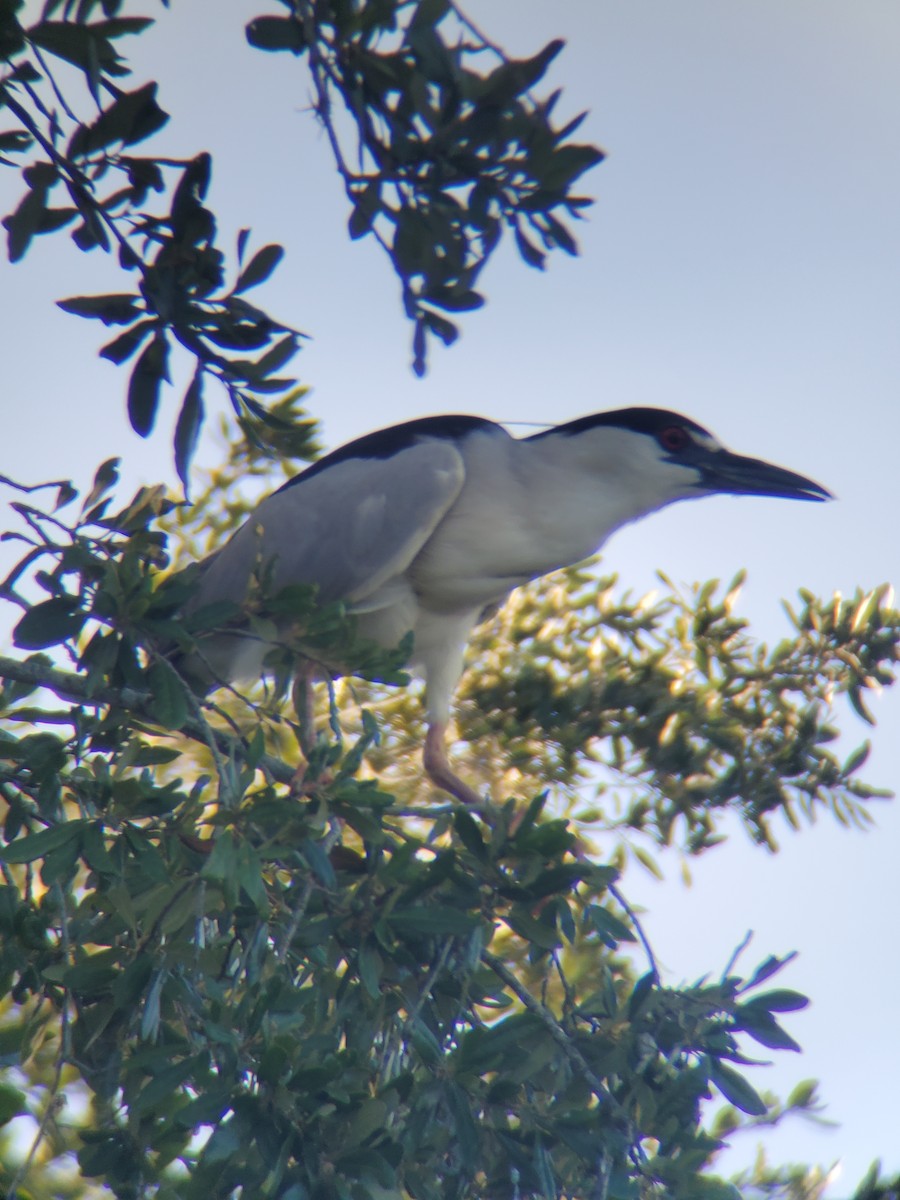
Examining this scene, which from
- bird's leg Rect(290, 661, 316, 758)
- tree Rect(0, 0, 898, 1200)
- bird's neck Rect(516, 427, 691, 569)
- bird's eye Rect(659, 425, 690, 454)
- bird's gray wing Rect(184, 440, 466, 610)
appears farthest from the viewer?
bird's eye Rect(659, 425, 690, 454)

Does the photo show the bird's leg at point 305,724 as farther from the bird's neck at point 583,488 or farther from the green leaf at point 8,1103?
the bird's neck at point 583,488

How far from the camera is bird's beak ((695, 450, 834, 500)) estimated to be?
3482 mm

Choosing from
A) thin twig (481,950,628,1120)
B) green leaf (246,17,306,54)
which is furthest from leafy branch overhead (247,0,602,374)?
thin twig (481,950,628,1120)

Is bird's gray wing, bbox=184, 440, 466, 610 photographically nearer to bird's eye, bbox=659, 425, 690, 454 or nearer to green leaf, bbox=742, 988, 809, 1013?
bird's eye, bbox=659, 425, 690, 454

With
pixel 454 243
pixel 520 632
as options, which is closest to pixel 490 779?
pixel 520 632

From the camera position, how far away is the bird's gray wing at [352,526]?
3.24 meters

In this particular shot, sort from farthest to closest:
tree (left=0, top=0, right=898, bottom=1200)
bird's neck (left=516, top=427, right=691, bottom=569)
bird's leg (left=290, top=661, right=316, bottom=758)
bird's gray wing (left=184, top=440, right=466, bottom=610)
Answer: bird's neck (left=516, top=427, right=691, bottom=569)
bird's gray wing (left=184, top=440, right=466, bottom=610)
bird's leg (left=290, top=661, right=316, bottom=758)
tree (left=0, top=0, right=898, bottom=1200)

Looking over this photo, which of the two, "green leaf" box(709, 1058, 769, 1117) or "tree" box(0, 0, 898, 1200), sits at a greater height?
"tree" box(0, 0, 898, 1200)

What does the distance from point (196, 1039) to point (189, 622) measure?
1.86 ft

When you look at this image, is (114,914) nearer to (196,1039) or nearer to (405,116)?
(196,1039)

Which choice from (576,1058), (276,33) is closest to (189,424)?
(276,33)

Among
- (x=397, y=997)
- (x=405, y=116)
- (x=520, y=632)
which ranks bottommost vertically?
(x=397, y=997)

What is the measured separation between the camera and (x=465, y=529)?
3352 mm

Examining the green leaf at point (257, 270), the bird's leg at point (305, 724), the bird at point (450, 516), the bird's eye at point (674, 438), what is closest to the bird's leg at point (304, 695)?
the bird's leg at point (305, 724)
